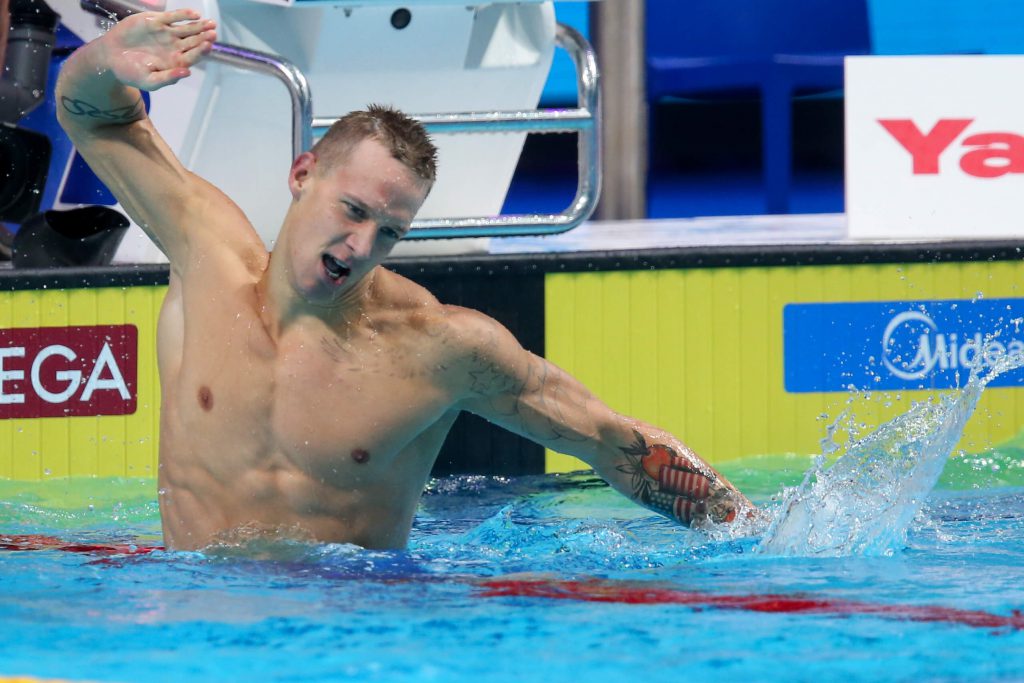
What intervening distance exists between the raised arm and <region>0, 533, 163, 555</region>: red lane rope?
77 centimetres

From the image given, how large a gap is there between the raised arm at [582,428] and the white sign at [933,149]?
6.19 ft

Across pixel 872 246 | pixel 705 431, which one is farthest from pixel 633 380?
pixel 872 246

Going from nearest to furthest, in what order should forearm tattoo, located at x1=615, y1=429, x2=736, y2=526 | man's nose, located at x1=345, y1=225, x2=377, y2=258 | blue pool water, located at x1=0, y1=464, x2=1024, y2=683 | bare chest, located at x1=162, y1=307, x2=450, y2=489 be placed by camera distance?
blue pool water, located at x1=0, y1=464, x2=1024, y2=683 → man's nose, located at x1=345, y1=225, x2=377, y2=258 → bare chest, located at x1=162, y1=307, x2=450, y2=489 → forearm tattoo, located at x1=615, y1=429, x2=736, y2=526

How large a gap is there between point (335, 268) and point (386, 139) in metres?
0.25

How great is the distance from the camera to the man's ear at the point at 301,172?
112 inches

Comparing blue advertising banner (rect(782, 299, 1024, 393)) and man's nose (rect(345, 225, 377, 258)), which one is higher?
man's nose (rect(345, 225, 377, 258))

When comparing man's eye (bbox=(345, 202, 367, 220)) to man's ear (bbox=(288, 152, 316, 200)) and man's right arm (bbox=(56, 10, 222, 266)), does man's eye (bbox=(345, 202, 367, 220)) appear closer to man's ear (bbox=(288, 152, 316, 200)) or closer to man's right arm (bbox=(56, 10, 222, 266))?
Result: man's ear (bbox=(288, 152, 316, 200))

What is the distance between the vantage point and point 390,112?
112 inches

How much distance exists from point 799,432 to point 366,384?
2.11m

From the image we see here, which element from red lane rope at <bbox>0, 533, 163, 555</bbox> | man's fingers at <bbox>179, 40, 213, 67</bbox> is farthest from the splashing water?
man's fingers at <bbox>179, 40, 213, 67</bbox>

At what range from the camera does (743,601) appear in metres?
2.69

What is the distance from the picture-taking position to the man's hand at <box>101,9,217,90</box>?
2.80 m

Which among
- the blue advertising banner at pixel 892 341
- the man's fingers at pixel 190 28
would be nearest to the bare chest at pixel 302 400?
the man's fingers at pixel 190 28

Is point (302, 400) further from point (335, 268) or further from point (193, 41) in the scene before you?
point (193, 41)
